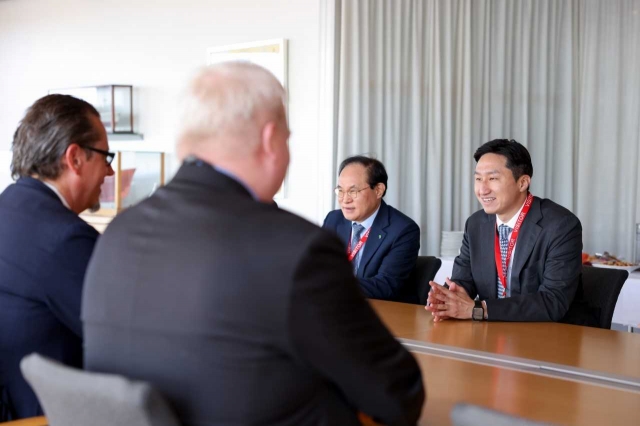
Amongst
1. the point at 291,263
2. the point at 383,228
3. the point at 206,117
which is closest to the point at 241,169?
the point at 206,117

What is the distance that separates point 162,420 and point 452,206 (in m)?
5.30

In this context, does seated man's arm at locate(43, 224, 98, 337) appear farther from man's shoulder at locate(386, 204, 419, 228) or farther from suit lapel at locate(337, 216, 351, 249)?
suit lapel at locate(337, 216, 351, 249)

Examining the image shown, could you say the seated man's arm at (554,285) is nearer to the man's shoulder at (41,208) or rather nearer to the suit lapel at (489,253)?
the suit lapel at (489,253)

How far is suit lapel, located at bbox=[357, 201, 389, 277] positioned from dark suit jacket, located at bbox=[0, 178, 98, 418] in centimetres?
212

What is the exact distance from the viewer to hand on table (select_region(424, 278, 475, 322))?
111 inches

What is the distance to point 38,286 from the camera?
192 cm

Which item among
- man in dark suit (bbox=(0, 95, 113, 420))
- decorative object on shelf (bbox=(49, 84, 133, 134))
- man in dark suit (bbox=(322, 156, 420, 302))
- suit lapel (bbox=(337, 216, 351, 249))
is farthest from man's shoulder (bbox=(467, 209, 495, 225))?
decorative object on shelf (bbox=(49, 84, 133, 134))

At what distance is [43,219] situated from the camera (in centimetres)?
198

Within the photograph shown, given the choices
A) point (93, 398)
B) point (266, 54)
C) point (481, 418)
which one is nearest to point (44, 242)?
point (93, 398)

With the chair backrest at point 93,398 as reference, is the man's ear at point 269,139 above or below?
above

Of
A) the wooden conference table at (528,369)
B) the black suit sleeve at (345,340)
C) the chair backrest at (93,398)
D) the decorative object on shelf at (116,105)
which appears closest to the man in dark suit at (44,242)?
the wooden conference table at (528,369)

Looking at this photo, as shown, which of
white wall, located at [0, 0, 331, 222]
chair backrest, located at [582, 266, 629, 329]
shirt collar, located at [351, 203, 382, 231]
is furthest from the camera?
white wall, located at [0, 0, 331, 222]

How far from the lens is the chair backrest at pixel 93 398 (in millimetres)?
1198

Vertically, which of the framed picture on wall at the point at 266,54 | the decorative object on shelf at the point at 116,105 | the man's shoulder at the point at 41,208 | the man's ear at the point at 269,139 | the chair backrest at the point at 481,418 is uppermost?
the framed picture on wall at the point at 266,54
